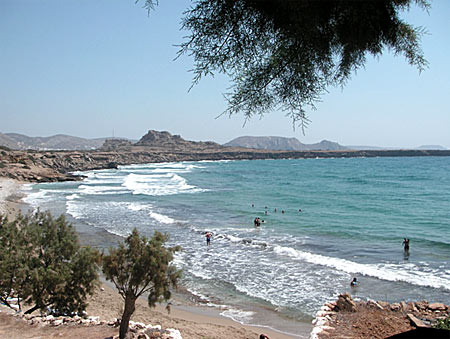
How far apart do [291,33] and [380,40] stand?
2.03 ft

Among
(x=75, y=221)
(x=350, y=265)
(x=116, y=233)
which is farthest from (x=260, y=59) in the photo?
(x=75, y=221)

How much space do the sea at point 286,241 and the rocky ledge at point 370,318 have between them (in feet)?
6.74

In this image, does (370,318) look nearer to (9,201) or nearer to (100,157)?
(9,201)

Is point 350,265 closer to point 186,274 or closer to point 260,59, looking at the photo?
point 186,274

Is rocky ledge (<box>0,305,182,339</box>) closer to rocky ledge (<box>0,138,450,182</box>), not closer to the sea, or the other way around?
the sea

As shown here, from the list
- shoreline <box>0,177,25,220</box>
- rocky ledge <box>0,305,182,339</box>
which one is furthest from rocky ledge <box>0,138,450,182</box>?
rocky ledge <box>0,305,182,339</box>

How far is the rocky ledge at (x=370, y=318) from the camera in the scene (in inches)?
368

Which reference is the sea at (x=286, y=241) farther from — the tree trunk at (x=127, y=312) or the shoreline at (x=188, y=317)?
the tree trunk at (x=127, y=312)

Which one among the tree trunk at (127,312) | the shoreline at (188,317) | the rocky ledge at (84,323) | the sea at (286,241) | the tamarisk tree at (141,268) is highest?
the tamarisk tree at (141,268)

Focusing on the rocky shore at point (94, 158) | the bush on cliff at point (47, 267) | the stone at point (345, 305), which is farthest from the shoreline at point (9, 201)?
the stone at point (345, 305)

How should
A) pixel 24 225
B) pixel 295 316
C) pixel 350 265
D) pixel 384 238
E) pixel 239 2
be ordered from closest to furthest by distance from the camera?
pixel 239 2 < pixel 24 225 < pixel 295 316 < pixel 350 265 < pixel 384 238

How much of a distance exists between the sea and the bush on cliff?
19.6 feet

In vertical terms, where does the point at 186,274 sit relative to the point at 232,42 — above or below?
below

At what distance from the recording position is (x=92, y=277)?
1056 centimetres
